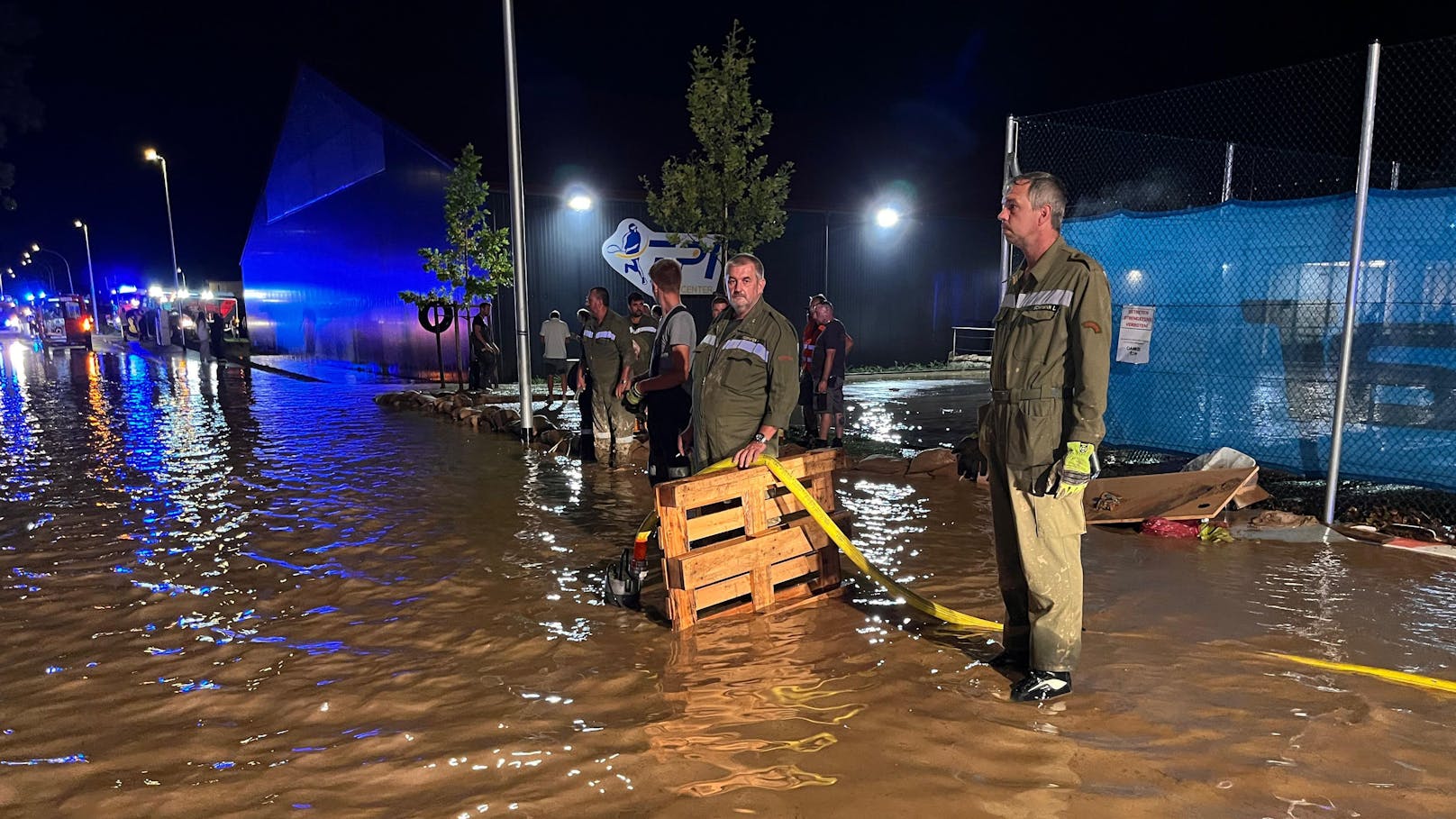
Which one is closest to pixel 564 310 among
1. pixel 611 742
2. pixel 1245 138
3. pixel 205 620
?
pixel 1245 138

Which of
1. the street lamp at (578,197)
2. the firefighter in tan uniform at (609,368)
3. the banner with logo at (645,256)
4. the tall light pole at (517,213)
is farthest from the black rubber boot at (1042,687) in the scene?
the street lamp at (578,197)

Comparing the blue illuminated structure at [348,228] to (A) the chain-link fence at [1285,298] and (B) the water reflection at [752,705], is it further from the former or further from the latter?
(B) the water reflection at [752,705]

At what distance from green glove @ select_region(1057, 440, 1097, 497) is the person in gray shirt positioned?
9.79 ft

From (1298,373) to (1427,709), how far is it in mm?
4210

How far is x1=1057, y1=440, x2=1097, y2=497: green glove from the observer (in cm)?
354

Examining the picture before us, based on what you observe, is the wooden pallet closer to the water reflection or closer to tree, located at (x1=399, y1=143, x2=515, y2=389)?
the water reflection

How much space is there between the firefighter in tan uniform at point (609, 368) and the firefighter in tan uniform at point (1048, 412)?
522 cm

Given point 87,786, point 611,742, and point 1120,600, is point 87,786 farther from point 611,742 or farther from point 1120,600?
point 1120,600

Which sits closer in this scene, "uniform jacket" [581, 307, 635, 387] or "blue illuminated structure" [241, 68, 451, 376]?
"uniform jacket" [581, 307, 635, 387]

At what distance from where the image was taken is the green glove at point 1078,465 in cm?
354

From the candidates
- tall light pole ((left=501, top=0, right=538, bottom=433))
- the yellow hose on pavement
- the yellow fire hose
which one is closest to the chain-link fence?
the yellow hose on pavement

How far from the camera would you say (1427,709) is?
3.57m

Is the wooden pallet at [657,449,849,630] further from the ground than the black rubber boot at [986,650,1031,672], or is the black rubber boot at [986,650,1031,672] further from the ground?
the wooden pallet at [657,449,849,630]

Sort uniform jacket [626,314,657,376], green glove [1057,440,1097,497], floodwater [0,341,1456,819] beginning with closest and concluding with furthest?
floodwater [0,341,1456,819], green glove [1057,440,1097,497], uniform jacket [626,314,657,376]
